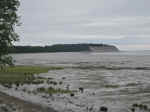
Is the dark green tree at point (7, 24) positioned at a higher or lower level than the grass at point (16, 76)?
higher

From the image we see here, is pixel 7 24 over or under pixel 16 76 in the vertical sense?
over

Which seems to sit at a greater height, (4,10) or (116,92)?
(4,10)

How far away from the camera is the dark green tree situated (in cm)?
2823

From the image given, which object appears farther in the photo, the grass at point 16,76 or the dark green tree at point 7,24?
the grass at point 16,76

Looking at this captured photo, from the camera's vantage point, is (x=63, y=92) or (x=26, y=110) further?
(x=63, y=92)

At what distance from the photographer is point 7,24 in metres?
28.4

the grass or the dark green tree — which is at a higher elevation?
the dark green tree

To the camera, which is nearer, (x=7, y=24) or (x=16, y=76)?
(x=7, y=24)

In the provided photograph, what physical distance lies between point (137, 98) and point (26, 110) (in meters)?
11.9

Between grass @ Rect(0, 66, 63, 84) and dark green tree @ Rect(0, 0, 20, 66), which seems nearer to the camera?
dark green tree @ Rect(0, 0, 20, 66)

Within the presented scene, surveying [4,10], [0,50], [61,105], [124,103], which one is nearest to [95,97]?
[124,103]

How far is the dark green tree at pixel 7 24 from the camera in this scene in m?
28.2

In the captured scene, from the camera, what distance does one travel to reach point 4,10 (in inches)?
1130

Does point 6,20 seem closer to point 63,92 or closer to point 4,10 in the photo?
point 4,10
